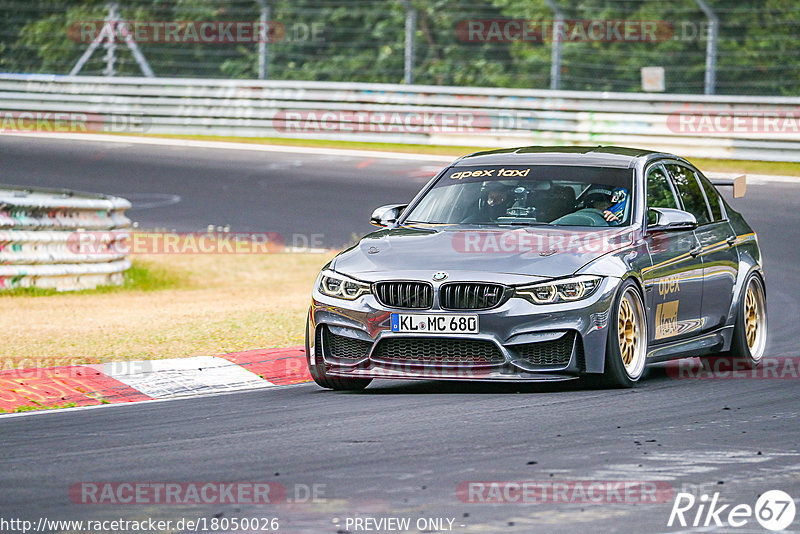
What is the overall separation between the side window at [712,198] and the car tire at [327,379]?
315cm

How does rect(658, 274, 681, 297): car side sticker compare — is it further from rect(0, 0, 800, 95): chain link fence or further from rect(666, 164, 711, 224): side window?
rect(0, 0, 800, 95): chain link fence

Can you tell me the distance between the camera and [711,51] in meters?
24.3

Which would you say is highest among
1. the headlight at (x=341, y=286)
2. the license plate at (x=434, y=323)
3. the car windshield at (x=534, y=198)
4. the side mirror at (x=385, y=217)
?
the car windshield at (x=534, y=198)

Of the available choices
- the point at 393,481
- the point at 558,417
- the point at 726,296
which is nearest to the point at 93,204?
the point at 726,296

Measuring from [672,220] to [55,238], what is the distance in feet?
26.5

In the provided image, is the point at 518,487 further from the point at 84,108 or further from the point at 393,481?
the point at 84,108

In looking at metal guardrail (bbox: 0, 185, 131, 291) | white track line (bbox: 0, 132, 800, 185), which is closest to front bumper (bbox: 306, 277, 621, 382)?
metal guardrail (bbox: 0, 185, 131, 291)

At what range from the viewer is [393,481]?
6344 mm

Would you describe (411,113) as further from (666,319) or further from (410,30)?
(666,319)

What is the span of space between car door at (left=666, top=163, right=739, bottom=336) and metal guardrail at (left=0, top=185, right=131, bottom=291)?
24.3ft

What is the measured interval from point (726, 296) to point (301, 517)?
5634 millimetres

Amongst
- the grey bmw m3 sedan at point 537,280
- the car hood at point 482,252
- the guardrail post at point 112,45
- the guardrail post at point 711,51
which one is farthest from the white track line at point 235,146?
the car hood at point 482,252

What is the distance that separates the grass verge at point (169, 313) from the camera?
444 inches

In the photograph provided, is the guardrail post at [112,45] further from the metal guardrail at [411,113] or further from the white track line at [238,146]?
the white track line at [238,146]
